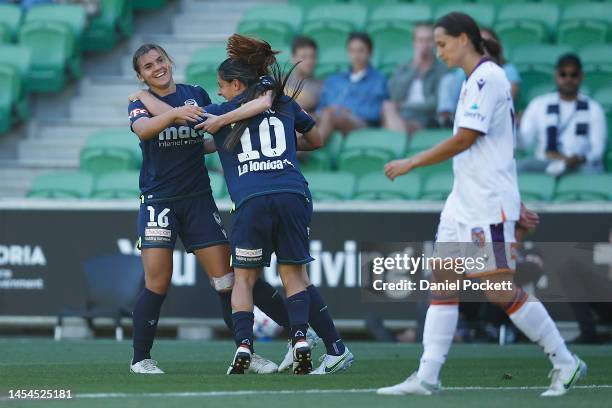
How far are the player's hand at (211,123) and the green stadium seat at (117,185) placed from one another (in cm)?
542

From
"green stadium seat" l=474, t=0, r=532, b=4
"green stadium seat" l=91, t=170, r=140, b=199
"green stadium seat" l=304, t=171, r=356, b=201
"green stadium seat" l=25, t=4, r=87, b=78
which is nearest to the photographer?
"green stadium seat" l=304, t=171, r=356, b=201

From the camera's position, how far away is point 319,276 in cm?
1221

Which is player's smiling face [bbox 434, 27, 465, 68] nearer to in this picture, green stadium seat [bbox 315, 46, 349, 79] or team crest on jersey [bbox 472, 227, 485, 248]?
team crest on jersey [bbox 472, 227, 485, 248]

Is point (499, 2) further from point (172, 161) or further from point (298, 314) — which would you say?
point (298, 314)

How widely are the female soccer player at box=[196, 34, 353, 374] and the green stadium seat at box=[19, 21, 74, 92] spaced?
787cm

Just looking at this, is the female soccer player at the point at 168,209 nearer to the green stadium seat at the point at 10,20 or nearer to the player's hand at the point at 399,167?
Result: the player's hand at the point at 399,167

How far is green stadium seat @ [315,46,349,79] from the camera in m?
14.6

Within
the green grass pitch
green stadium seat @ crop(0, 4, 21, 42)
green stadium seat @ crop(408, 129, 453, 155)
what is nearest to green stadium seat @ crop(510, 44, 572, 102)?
green stadium seat @ crop(408, 129, 453, 155)

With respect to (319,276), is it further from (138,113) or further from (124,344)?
(138,113)

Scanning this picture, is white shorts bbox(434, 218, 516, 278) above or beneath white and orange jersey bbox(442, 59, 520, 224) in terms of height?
beneath

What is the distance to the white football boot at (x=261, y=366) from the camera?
7977 mm

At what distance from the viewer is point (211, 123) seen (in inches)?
301

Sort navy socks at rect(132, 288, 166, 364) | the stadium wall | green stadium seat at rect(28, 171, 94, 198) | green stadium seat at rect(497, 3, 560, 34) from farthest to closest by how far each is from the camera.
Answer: green stadium seat at rect(497, 3, 560, 34) < green stadium seat at rect(28, 171, 94, 198) < the stadium wall < navy socks at rect(132, 288, 166, 364)

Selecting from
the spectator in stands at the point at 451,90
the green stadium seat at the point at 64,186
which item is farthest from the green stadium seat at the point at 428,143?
the green stadium seat at the point at 64,186
